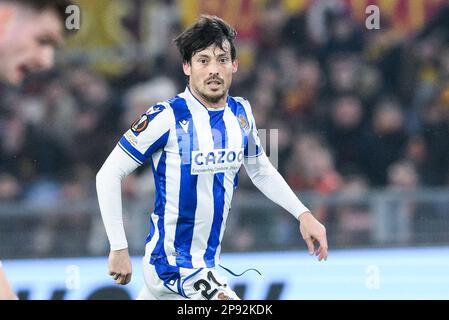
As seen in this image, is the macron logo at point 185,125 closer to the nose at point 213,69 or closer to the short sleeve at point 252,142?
the nose at point 213,69

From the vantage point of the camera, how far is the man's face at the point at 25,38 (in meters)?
3.45

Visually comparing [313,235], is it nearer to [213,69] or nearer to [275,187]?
[275,187]

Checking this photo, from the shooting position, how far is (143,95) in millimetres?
10180

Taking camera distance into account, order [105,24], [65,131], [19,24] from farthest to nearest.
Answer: [105,24], [65,131], [19,24]

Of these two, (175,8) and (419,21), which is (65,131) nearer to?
(175,8)

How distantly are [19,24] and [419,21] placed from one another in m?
7.90

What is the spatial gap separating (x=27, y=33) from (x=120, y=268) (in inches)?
82.6

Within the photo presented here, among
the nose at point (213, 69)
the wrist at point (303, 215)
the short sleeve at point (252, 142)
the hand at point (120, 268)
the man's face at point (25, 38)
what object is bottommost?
the hand at point (120, 268)

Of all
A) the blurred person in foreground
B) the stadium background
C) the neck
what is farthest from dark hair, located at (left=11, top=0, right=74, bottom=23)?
the stadium background

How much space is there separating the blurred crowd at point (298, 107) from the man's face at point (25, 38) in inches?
211

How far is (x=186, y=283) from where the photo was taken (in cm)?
563

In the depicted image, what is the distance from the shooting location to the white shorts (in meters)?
5.59

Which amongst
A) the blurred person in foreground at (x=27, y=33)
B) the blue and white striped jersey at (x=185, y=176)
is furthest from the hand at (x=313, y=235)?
the blurred person in foreground at (x=27, y=33)
